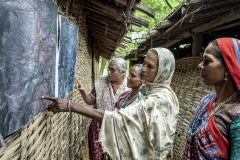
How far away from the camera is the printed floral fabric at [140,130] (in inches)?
71.6

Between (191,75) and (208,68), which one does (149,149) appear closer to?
(208,68)

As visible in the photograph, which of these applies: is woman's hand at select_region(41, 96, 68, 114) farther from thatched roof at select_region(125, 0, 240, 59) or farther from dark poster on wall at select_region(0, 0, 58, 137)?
thatched roof at select_region(125, 0, 240, 59)

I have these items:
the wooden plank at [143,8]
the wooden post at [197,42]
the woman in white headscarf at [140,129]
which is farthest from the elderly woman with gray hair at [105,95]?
the wooden post at [197,42]

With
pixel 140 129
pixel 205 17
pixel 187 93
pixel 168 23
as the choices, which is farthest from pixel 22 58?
pixel 187 93

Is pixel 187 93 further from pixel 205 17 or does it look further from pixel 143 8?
pixel 143 8

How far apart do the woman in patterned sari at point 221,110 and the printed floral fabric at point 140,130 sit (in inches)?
11.6

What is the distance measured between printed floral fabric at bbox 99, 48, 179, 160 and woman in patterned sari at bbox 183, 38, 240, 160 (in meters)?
0.29

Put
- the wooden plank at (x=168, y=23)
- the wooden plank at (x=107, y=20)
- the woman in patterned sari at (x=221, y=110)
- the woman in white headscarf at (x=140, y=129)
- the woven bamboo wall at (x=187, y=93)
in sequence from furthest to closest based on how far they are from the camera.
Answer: the wooden plank at (x=107, y=20), the woven bamboo wall at (x=187, y=93), the wooden plank at (x=168, y=23), the woman in white headscarf at (x=140, y=129), the woman in patterned sari at (x=221, y=110)

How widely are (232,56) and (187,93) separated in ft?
9.73

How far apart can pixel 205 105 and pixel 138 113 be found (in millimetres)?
560

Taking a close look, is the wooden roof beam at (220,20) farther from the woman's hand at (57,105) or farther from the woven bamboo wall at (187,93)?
the woman's hand at (57,105)

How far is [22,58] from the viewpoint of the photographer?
97cm

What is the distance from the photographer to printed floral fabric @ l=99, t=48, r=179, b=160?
1.82 metres

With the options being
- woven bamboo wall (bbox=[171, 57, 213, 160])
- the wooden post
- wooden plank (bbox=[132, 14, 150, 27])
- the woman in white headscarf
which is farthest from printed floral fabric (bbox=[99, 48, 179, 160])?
the wooden post
